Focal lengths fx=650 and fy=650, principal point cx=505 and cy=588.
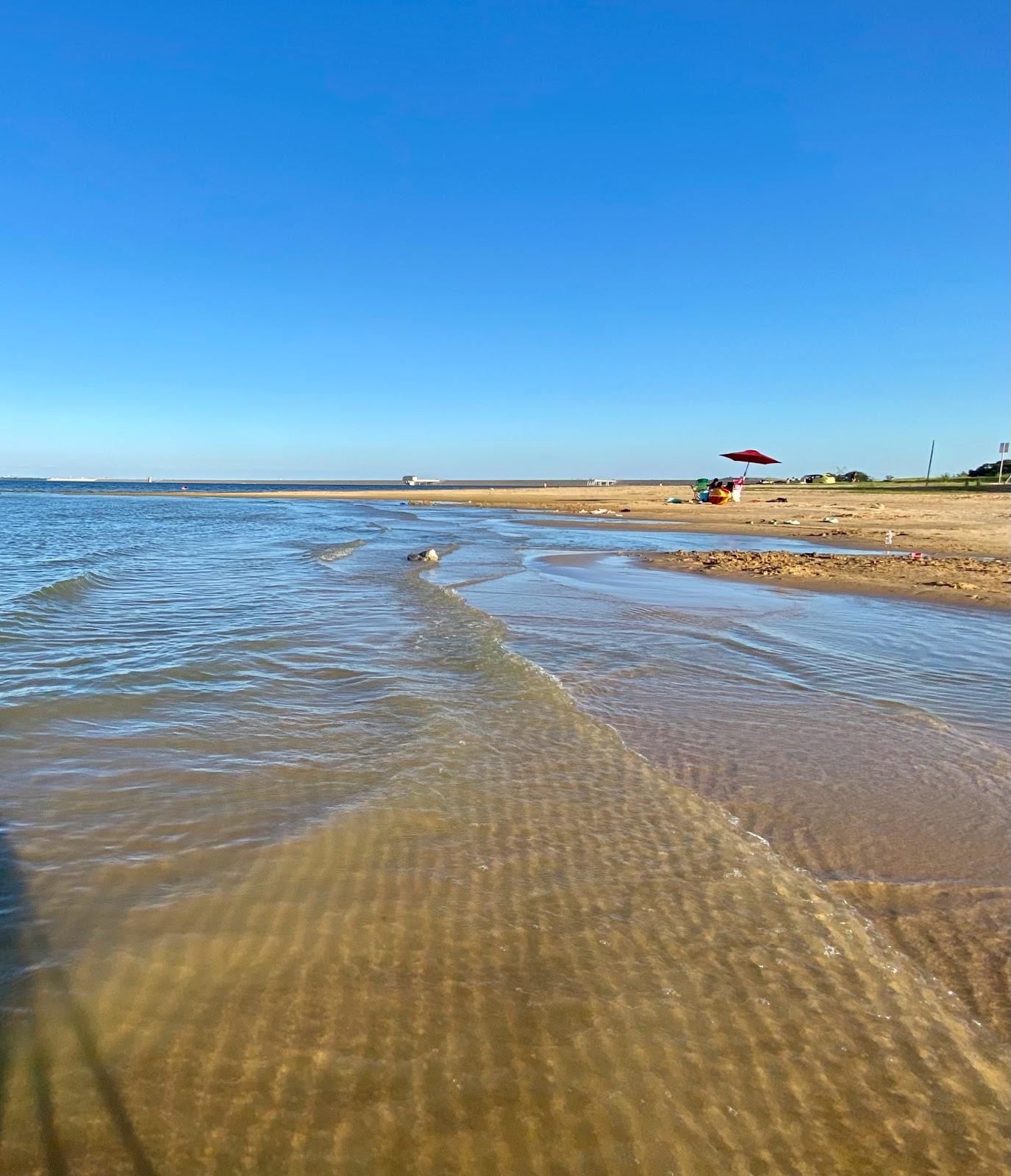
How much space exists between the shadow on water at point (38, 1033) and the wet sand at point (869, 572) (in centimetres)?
1362

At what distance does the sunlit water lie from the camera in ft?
7.08

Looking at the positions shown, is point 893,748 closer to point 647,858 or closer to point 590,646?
point 647,858

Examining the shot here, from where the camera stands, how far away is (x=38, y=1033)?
96.2 inches

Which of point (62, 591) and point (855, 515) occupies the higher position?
point (855, 515)

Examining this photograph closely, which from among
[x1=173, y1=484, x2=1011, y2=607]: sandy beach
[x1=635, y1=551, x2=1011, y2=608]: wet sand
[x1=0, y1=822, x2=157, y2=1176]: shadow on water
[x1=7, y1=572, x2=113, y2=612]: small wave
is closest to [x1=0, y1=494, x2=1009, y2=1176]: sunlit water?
[x1=0, y1=822, x2=157, y2=1176]: shadow on water

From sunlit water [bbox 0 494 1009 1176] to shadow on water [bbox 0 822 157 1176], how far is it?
0.04ft

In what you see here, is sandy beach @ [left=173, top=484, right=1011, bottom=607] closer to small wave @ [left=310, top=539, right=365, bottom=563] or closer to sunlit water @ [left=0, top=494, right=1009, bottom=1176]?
sunlit water @ [left=0, top=494, right=1009, bottom=1176]

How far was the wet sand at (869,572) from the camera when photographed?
12.5m

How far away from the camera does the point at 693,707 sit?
20.4 feet

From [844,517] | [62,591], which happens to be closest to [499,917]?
[62,591]

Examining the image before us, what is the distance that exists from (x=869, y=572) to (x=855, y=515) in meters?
18.5

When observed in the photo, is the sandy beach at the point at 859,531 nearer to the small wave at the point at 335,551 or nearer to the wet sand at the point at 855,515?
the wet sand at the point at 855,515

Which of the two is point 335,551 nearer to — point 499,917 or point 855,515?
point 499,917

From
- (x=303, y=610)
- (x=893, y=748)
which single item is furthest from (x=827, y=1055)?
(x=303, y=610)
